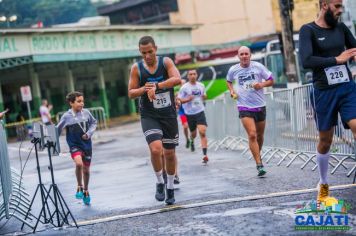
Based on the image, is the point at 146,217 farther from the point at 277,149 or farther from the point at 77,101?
the point at 277,149

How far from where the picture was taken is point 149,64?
8.13 meters

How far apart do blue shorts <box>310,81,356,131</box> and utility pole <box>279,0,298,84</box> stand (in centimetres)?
1445

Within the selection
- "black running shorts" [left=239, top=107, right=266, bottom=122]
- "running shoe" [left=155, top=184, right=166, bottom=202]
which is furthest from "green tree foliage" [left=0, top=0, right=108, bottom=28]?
"running shoe" [left=155, top=184, right=166, bottom=202]

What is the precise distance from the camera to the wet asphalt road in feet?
21.0

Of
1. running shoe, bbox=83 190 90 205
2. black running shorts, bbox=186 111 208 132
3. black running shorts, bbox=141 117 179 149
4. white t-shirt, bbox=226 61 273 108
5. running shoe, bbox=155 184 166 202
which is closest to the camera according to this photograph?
black running shorts, bbox=141 117 179 149

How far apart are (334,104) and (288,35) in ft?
49.4

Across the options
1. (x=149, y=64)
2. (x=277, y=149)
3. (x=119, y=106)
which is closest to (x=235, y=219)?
(x=149, y=64)

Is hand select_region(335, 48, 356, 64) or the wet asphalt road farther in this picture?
hand select_region(335, 48, 356, 64)

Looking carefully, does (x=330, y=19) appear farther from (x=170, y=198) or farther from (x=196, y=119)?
(x=196, y=119)

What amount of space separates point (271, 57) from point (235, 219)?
24.4 metres

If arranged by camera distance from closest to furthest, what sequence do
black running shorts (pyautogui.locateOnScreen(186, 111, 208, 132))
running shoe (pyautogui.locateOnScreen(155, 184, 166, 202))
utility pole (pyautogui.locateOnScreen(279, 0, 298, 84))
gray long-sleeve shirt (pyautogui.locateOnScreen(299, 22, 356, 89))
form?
1. gray long-sleeve shirt (pyautogui.locateOnScreen(299, 22, 356, 89))
2. running shoe (pyautogui.locateOnScreen(155, 184, 166, 202))
3. black running shorts (pyautogui.locateOnScreen(186, 111, 208, 132))
4. utility pole (pyautogui.locateOnScreen(279, 0, 298, 84))

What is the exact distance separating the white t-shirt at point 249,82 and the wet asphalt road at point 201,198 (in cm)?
112

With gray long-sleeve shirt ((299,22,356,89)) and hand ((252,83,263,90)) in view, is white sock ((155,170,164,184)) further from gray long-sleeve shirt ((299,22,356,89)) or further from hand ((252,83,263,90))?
hand ((252,83,263,90))

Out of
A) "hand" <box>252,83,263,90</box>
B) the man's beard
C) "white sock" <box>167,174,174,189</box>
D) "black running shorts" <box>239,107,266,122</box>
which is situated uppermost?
the man's beard
